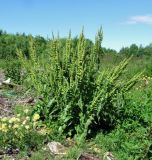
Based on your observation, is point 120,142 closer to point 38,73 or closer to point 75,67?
point 75,67

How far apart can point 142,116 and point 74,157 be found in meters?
1.48

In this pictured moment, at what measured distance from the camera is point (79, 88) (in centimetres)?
682

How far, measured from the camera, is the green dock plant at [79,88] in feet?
22.2

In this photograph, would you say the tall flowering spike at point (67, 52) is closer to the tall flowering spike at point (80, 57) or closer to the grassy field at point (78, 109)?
the grassy field at point (78, 109)

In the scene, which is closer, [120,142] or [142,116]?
[120,142]

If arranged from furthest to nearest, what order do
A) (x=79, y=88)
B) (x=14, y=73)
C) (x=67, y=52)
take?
(x=14, y=73)
(x=67, y=52)
(x=79, y=88)

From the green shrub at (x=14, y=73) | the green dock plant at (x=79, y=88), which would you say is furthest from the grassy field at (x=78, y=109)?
the green shrub at (x=14, y=73)

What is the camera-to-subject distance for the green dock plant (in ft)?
22.2

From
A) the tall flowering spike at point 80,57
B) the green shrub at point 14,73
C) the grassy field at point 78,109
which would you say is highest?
the green shrub at point 14,73

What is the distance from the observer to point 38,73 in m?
7.27

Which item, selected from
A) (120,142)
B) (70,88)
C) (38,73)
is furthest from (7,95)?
(120,142)

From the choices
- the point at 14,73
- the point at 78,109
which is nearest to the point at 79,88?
the point at 78,109

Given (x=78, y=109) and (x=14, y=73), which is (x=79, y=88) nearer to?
(x=78, y=109)

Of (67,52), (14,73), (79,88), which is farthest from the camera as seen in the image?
(14,73)
